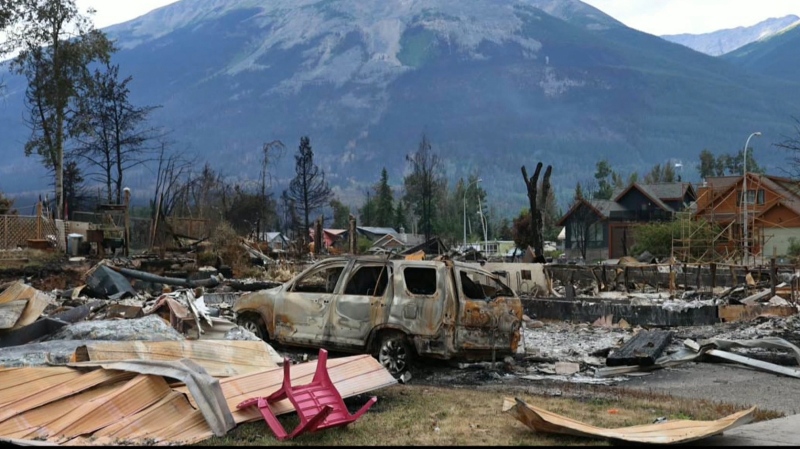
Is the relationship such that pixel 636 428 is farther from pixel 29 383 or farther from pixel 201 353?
pixel 29 383

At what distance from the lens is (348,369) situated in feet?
32.1

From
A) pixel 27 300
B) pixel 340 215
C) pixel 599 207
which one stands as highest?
pixel 340 215

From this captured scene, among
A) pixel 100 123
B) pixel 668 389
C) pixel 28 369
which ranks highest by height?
pixel 100 123

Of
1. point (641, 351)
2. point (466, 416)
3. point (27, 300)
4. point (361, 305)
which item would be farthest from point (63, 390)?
point (641, 351)

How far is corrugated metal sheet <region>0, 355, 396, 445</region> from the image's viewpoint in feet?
24.9

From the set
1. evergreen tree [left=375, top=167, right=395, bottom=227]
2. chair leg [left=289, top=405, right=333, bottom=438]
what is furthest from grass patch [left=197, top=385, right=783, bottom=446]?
evergreen tree [left=375, top=167, right=395, bottom=227]

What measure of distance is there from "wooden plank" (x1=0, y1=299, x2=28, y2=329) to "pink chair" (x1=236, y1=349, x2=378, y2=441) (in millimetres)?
5112

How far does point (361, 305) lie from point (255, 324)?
2160 millimetres

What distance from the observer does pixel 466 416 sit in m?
9.05

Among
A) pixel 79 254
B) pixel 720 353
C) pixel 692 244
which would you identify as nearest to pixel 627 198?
pixel 692 244

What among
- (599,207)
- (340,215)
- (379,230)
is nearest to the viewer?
(599,207)

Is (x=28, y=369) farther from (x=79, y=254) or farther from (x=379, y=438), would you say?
(x=79, y=254)

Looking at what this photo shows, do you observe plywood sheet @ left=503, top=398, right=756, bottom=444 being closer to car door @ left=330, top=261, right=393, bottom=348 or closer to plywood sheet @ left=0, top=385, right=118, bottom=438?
plywood sheet @ left=0, top=385, right=118, bottom=438

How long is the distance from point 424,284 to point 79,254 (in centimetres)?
2377
